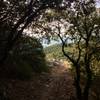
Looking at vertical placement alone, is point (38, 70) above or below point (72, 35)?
below

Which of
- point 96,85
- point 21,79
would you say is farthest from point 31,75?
point 96,85

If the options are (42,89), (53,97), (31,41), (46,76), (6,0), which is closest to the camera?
(6,0)

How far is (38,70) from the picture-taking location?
81.9 ft

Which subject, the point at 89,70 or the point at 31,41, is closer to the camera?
the point at 31,41

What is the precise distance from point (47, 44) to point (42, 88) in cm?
696

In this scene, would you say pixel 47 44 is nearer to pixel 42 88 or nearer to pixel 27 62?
pixel 42 88

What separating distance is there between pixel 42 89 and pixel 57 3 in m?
9.66

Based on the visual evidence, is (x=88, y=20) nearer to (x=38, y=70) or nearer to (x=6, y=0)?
(x=6, y=0)

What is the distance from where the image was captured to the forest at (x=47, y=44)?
1182 cm

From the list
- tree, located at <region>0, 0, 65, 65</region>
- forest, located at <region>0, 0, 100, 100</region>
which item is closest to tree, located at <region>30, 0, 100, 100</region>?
forest, located at <region>0, 0, 100, 100</region>

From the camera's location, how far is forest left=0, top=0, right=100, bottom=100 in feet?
38.8

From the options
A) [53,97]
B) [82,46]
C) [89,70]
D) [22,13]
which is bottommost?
[53,97]

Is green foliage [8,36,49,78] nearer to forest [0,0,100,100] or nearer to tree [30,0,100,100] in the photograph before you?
forest [0,0,100,100]

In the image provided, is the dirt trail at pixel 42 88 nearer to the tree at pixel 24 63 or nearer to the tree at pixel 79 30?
the tree at pixel 24 63
